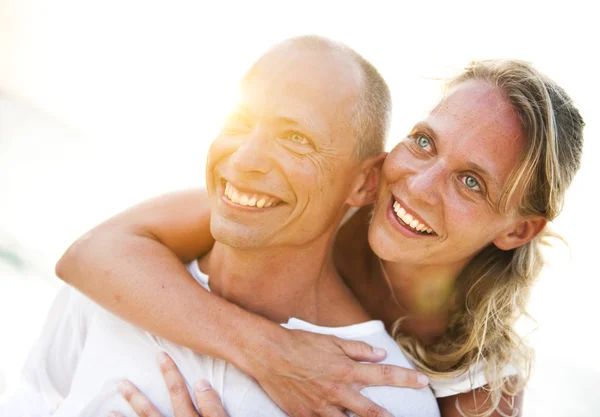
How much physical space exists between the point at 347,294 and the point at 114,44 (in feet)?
36.2

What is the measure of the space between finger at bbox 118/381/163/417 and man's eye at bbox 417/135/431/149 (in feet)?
4.78

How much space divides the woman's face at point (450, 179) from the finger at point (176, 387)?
943mm

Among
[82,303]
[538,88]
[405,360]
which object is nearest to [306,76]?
[538,88]

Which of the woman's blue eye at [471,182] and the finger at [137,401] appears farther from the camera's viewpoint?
the woman's blue eye at [471,182]

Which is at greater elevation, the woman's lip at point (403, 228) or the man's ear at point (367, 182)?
the man's ear at point (367, 182)

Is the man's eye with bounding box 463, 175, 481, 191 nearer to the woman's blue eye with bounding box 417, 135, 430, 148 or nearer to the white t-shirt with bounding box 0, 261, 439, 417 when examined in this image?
the woman's blue eye with bounding box 417, 135, 430, 148

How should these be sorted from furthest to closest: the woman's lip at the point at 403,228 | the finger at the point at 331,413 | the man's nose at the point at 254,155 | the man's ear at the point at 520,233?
1. the man's ear at the point at 520,233
2. the woman's lip at the point at 403,228
3. the finger at the point at 331,413
4. the man's nose at the point at 254,155

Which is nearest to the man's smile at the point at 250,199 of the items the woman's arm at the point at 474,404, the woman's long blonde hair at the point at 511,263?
the woman's long blonde hair at the point at 511,263

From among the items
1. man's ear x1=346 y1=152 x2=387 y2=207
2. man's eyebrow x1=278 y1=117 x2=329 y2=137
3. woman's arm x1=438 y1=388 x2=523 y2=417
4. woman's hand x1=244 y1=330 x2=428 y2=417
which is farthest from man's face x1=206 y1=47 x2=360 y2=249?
woman's arm x1=438 y1=388 x2=523 y2=417

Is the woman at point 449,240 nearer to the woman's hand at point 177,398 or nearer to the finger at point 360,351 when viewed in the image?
the finger at point 360,351

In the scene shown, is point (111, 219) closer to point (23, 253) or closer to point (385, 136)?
point (385, 136)

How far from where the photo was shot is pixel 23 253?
6930 millimetres

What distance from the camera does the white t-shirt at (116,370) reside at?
Answer: 7.65 feet

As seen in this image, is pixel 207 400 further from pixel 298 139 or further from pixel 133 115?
pixel 133 115
